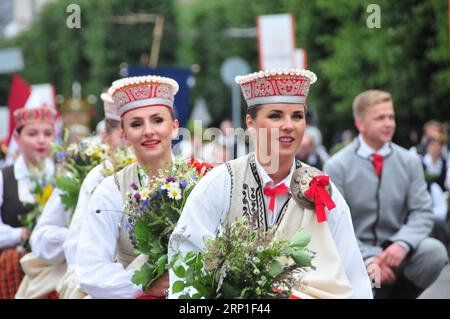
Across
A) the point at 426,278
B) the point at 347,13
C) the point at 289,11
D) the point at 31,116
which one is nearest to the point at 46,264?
the point at 31,116

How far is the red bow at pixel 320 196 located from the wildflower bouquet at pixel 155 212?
97 centimetres

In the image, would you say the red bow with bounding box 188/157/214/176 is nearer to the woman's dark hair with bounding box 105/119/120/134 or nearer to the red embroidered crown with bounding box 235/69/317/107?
the red embroidered crown with bounding box 235/69/317/107

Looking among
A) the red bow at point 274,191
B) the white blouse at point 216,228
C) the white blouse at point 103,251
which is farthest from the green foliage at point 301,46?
the white blouse at point 216,228

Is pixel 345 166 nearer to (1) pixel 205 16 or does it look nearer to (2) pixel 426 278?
(2) pixel 426 278

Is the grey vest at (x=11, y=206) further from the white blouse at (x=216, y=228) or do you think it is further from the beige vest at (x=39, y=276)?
the white blouse at (x=216, y=228)

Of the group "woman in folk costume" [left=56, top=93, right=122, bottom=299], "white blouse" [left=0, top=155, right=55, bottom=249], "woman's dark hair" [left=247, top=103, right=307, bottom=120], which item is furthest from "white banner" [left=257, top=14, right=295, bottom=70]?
"woman's dark hair" [left=247, top=103, right=307, bottom=120]

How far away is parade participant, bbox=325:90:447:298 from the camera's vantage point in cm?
790

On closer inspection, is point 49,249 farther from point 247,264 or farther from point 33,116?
point 247,264

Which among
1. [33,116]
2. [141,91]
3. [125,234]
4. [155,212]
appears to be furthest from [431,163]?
[155,212]

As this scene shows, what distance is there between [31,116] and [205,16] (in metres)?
46.1

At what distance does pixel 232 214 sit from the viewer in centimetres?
519

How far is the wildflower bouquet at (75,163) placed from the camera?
7.57 meters

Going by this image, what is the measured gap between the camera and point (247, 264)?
15.6 feet

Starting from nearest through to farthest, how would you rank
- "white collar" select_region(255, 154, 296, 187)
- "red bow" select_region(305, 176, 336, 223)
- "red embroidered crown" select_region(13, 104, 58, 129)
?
"red bow" select_region(305, 176, 336, 223), "white collar" select_region(255, 154, 296, 187), "red embroidered crown" select_region(13, 104, 58, 129)
